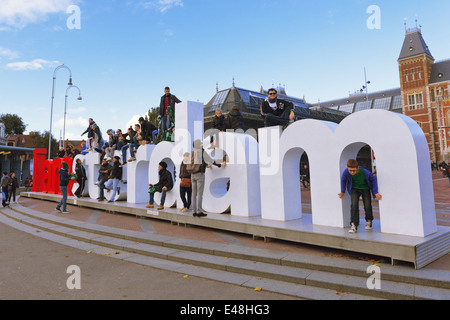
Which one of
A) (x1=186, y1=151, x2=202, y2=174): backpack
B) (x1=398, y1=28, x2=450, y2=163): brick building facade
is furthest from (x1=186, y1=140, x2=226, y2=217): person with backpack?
(x1=398, y1=28, x2=450, y2=163): brick building facade

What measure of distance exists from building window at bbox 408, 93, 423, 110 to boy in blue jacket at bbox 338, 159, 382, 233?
6795 centimetres

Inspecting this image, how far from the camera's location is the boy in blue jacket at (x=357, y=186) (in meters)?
4.93

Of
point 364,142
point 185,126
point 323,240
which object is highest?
point 185,126

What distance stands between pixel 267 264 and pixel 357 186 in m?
2.13

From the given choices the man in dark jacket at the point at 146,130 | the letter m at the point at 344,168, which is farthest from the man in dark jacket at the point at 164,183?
the letter m at the point at 344,168

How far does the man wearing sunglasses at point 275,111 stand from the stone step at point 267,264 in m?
3.10

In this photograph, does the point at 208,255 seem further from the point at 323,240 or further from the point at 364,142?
the point at 364,142

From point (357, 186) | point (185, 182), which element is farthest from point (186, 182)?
point (357, 186)

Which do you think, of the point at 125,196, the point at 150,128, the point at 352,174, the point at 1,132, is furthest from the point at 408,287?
the point at 1,132

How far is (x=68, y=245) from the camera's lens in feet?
21.5

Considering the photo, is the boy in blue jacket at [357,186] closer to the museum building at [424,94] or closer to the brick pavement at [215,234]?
the brick pavement at [215,234]

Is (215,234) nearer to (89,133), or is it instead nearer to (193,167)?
(193,167)
